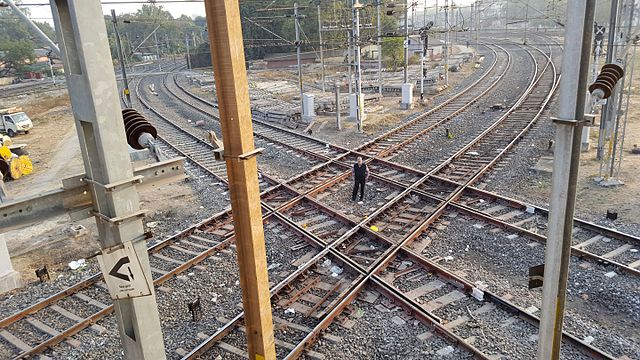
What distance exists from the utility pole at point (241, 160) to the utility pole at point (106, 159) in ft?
3.39

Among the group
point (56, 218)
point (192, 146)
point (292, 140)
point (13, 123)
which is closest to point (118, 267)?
point (56, 218)

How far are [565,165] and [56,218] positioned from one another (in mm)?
4488

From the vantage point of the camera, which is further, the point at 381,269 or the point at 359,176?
the point at 359,176

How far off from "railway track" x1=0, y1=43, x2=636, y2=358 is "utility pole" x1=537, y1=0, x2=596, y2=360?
6.95 ft

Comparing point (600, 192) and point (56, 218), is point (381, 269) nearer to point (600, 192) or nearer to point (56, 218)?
point (56, 218)

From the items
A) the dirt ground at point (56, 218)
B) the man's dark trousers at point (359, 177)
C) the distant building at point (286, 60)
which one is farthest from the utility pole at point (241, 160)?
the distant building at point (286, 60)

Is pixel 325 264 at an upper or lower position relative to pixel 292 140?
lower

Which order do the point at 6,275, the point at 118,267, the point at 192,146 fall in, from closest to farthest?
the point at 118,267 → the point at 6,275 → the point at 192,146

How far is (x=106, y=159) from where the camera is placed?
323 centimetres

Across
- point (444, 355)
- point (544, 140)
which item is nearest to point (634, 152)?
point (544, 140)

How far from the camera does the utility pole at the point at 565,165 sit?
3773 millimetres

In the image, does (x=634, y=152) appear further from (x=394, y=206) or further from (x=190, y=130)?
(x=190, y=130)

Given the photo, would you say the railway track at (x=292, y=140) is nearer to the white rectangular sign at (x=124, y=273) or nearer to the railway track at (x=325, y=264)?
the railway track at (x=325, y=264)

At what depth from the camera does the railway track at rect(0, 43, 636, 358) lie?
7129 millimetres
